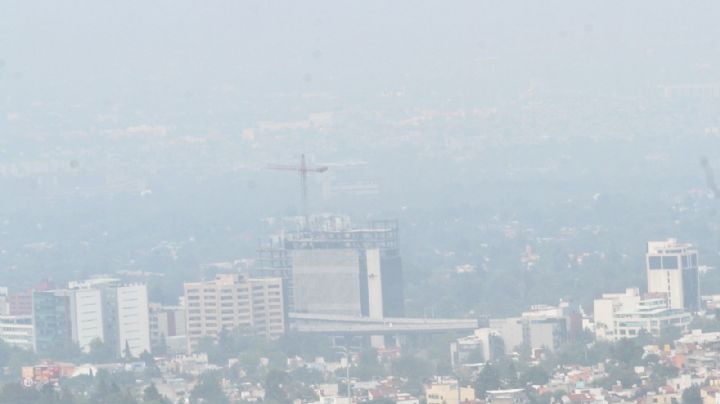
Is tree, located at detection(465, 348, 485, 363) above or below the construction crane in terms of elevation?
below

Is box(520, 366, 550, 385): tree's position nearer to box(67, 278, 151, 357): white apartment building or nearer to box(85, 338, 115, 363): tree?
box(85, 338, 115, 363): tree

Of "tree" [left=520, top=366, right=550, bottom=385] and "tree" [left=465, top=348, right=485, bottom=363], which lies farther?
"tree" [left=465, top=348, right=485, bottom=363]

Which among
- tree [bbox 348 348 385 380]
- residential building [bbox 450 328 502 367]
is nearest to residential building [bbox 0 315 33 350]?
residential building [bbox 450 328 502 367]

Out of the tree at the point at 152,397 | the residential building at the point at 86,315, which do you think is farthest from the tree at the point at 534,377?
the residential building at the point at 86,315

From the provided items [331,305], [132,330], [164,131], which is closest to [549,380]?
[132,330]

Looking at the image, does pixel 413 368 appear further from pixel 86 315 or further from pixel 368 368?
pixel 86 315

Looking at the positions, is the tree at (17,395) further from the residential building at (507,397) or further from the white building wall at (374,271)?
the white building wall at (374,271)
